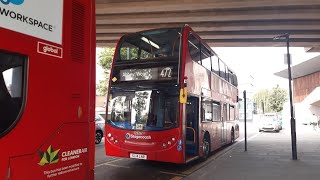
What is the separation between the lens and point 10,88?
126 inches

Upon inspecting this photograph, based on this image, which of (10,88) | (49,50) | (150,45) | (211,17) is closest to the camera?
(10,88)

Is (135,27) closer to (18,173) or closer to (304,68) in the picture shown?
(18,173)

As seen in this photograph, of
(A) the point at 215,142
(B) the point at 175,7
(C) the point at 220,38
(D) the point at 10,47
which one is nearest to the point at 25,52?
(D) the point at 10,47

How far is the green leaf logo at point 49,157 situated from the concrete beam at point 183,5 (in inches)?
498

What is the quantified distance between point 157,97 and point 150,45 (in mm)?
1702

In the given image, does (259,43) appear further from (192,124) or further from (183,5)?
(192,124)

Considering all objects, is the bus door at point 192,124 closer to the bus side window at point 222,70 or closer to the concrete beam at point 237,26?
the bus side window at point 222,70

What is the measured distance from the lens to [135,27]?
20.2 metres

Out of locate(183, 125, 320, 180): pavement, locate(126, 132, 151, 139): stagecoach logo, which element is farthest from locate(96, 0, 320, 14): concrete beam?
locate(126, 132, 151, 139): stagecoach logo

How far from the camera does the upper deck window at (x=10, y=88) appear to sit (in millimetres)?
3125

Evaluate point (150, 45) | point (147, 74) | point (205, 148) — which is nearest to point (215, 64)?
point (205, 148)

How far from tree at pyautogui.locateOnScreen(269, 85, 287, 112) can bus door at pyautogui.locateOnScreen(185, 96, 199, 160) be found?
59496 millimetres

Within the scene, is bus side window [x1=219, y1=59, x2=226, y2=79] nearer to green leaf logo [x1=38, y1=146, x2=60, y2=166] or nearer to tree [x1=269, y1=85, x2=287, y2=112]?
green leaf logo [x1=38, y1=146, x2=60, y2=166]

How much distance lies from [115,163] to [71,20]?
27.2ft
